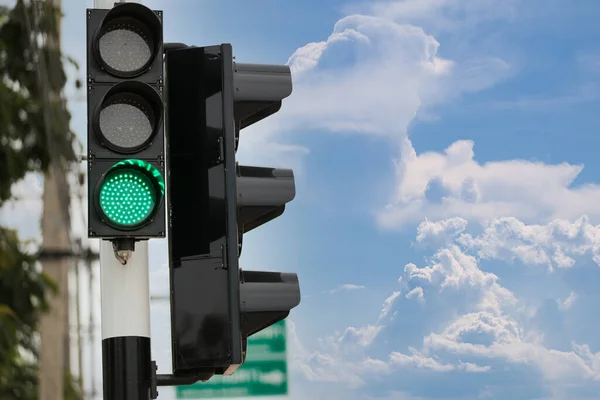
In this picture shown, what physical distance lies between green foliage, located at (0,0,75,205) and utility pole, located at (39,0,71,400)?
25 millimetres

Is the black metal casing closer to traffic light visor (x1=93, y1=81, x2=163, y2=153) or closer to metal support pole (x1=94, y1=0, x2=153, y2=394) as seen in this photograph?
metal support pole (x1=94, y1=0, x2=153, y2=394)

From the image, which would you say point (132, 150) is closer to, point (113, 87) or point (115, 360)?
point (113, 87)

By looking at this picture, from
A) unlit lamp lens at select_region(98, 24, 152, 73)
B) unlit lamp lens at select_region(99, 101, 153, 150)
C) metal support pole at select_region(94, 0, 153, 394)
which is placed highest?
unlit lamp lens at select_region(98, 24, 152, 73)

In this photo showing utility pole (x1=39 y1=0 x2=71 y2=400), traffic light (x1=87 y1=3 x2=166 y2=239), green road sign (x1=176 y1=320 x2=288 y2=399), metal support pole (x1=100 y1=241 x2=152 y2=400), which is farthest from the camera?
green road sign (x1=176 y1=320 x2=288 y2=399)

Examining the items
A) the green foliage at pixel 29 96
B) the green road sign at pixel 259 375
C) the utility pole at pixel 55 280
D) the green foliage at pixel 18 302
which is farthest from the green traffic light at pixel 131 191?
the green road sign at pixel 259 375

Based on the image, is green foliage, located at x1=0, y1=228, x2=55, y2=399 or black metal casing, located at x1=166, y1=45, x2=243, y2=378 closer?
green foliage, located at x1=0, y1=228, x2=55, y2=399

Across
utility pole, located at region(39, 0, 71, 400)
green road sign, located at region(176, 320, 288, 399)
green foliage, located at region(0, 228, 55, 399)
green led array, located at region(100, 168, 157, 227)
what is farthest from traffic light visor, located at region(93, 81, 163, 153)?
green road sign, located at region(176, 320, 288, 399)

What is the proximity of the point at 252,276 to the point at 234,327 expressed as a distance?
0.94 ft

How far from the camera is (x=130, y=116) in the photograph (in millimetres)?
4633

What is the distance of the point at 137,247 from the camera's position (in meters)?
4.89

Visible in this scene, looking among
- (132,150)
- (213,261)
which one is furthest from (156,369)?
(132,150)

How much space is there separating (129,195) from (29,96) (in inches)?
84.6

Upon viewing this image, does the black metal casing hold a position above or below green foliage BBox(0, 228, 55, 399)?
above

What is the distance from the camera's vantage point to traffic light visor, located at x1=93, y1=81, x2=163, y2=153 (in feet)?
15.0
